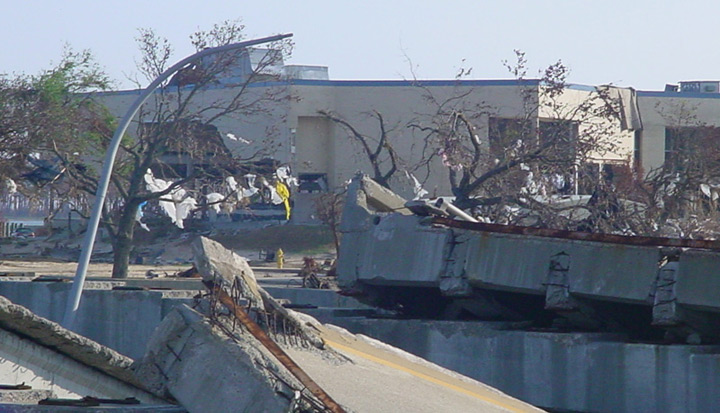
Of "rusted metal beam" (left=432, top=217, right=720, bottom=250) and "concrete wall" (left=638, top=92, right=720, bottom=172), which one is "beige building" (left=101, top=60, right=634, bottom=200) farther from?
"rusted metal beam" (left=432, top=217, right=720, bottom=250)

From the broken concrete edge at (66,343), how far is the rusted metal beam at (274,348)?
73 cm

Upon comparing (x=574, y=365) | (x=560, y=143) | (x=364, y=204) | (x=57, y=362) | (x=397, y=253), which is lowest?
(x=574, y=365)

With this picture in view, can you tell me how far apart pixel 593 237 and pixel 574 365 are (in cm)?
130

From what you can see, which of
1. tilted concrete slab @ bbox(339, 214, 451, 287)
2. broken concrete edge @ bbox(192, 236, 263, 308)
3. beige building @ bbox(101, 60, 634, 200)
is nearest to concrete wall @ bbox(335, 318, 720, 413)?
tilted concrete slab @ bbox(339, 214, 451, 287)

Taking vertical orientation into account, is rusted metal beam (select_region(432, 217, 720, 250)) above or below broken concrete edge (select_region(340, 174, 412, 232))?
below

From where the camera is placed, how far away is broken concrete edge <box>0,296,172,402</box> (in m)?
6.65

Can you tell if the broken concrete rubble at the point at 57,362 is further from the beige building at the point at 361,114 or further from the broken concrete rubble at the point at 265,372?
the beige building at the point at 361,114

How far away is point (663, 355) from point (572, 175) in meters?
13.9

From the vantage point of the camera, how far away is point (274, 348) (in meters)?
6.30

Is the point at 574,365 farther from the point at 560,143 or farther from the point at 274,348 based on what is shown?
the point at 560,143

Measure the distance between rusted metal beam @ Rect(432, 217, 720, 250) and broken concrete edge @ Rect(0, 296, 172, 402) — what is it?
5.56 m

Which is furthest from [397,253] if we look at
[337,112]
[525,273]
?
[337,112]

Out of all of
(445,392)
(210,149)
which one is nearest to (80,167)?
(210,149)

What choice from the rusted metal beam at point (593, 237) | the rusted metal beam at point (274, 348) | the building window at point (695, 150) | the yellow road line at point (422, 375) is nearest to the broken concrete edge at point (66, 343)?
the rusted metal beam at point (274, 348)
